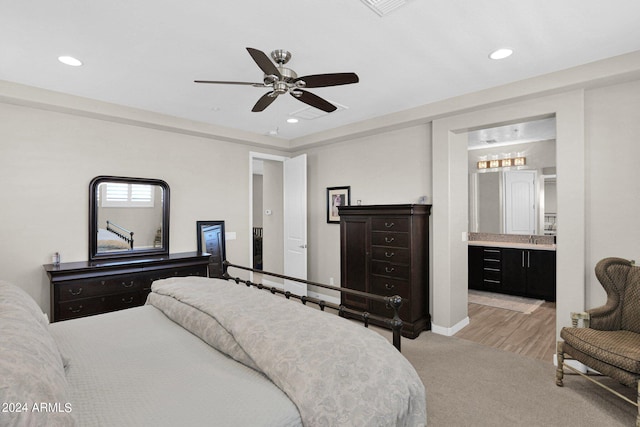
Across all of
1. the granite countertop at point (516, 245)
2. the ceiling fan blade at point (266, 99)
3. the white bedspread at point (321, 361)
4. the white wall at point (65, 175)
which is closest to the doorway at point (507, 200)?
the granite countertop at point (516, 245)

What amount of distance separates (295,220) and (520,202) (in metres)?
4.08

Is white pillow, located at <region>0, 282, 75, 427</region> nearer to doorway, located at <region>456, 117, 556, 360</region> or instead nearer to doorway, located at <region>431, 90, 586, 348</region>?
doorway, located at <region>431, 90, 586, 348</region>

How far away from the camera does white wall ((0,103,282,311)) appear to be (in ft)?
10.7

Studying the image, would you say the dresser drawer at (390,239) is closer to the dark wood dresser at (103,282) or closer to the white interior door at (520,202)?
the dark wood dresser at (103,282)

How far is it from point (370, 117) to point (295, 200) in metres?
1.87

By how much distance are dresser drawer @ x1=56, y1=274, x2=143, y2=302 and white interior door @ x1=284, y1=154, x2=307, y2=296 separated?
2.37 metres

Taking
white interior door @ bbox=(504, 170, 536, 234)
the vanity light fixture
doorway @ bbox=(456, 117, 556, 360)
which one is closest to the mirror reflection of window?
doorway @ bbox=(456, 117, 556, 360)

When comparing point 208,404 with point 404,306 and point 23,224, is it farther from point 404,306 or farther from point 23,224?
point 23,224

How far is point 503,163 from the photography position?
586 centimetres

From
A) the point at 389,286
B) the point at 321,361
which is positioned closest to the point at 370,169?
the point at 389,286

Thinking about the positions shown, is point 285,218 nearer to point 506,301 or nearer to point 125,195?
point 125,195

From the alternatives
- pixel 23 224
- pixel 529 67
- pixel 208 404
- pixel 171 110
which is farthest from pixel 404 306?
pixel 23 224

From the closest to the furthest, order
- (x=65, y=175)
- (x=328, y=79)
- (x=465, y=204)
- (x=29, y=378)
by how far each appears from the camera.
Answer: (x=29, y=378) → (x=328, y=79) → (x=65, y=175) → (x=465, y=204)

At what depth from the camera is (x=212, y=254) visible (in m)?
4.67
